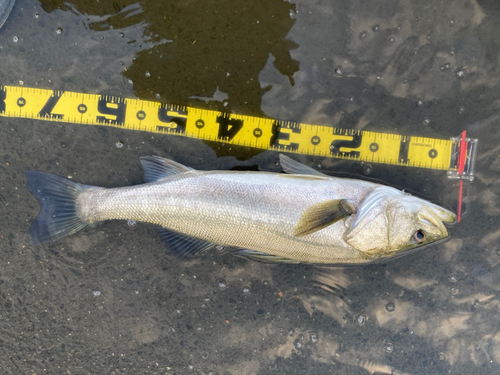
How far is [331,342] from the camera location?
2.85m

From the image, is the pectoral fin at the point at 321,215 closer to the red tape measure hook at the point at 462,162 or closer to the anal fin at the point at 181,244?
the anal fin at the point at 181,244

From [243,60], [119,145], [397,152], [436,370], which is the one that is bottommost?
[436,370]

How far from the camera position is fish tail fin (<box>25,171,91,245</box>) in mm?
2516

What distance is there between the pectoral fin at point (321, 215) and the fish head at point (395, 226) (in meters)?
0.15

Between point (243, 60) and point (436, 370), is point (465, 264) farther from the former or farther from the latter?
point (243, 60)

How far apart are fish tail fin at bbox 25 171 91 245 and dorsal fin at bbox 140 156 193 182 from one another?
56cm

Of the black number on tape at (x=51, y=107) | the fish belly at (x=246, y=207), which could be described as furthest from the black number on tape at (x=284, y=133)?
the black number on tape at (x=51, y=107)

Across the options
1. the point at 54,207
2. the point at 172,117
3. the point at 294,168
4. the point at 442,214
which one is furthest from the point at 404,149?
the point at 54,207

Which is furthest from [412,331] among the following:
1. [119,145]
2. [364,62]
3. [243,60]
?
[119,145]

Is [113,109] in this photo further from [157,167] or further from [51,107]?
[157,167]

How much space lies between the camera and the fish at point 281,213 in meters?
2.13

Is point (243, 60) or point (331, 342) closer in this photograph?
point (243, 60)

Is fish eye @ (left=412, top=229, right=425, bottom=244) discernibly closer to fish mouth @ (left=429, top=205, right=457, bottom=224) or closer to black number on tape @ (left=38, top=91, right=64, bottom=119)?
fish mouth @ (left=429, top=205, right=457, bottom=224)

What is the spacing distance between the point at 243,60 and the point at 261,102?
41 centimetres
